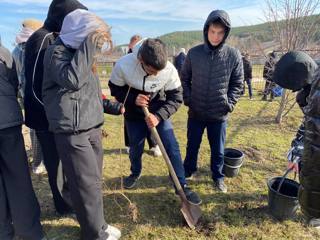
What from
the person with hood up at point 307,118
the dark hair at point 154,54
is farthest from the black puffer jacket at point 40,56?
the person with hood up at point 307,118

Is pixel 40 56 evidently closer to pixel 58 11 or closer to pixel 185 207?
pixel 58 11

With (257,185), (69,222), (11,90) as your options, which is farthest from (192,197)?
(11,90)

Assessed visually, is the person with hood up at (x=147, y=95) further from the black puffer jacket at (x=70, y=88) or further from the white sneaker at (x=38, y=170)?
the white sneaker at (x=38, y=170)

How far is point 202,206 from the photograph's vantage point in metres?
Answer: 3.26

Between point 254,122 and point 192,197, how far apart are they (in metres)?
4.22

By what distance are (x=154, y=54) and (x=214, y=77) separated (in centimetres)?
94

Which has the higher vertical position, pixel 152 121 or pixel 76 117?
pixel 76 117

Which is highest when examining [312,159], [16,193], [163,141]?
[312,159]

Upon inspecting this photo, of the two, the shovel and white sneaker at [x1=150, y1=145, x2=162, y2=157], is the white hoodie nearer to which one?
the shovel

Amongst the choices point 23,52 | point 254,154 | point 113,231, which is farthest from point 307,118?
point 254,154

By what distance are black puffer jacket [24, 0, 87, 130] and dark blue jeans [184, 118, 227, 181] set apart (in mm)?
1708

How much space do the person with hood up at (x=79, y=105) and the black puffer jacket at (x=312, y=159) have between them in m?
1.41

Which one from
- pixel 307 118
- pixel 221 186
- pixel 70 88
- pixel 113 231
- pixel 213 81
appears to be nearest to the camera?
pixel 307 118

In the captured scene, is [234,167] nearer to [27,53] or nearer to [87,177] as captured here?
[87,177]
